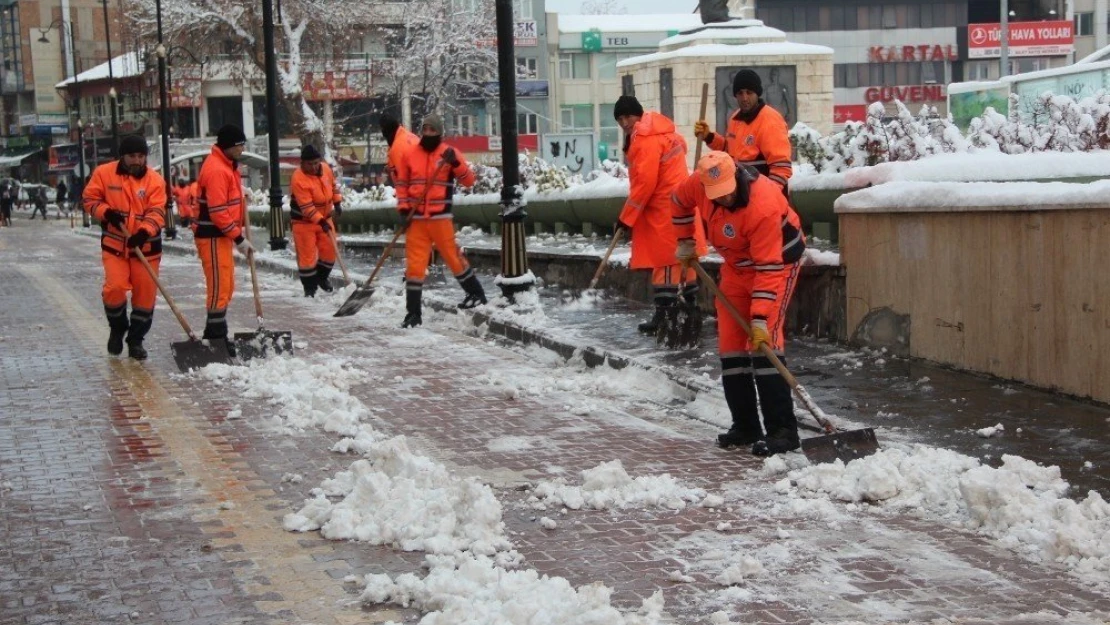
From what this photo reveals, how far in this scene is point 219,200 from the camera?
465 inches

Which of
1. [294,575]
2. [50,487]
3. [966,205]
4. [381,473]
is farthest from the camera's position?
[966,205]

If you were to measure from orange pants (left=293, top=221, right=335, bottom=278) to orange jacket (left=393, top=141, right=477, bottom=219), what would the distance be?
364 centimetres

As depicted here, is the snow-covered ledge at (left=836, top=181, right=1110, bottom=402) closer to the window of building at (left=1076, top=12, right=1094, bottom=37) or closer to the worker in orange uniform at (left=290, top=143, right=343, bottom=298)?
the worker in orange uniform at (left=290, top=143, right=343, bottom=298)

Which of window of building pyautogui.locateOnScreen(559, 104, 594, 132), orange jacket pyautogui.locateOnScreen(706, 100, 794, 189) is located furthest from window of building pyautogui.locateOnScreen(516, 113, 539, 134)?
orange jacket pyautogui.locateOnScreen(706, 100, 794, 189)

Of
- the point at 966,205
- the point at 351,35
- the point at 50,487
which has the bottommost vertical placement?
the point at 50,487

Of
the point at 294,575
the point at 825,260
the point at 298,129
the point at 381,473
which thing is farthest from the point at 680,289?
the point at 298,129

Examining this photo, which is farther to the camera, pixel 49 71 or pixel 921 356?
pixel 49 71

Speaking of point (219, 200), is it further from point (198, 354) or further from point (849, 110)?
point (849, 110)

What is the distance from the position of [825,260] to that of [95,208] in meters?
5.51

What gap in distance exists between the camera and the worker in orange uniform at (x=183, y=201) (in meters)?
45.8

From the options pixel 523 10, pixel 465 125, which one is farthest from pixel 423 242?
pixel 523 10

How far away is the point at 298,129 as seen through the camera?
43.9 m

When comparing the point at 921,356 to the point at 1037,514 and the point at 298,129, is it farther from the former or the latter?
the point at 298,129

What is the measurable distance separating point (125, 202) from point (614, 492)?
6.48m
